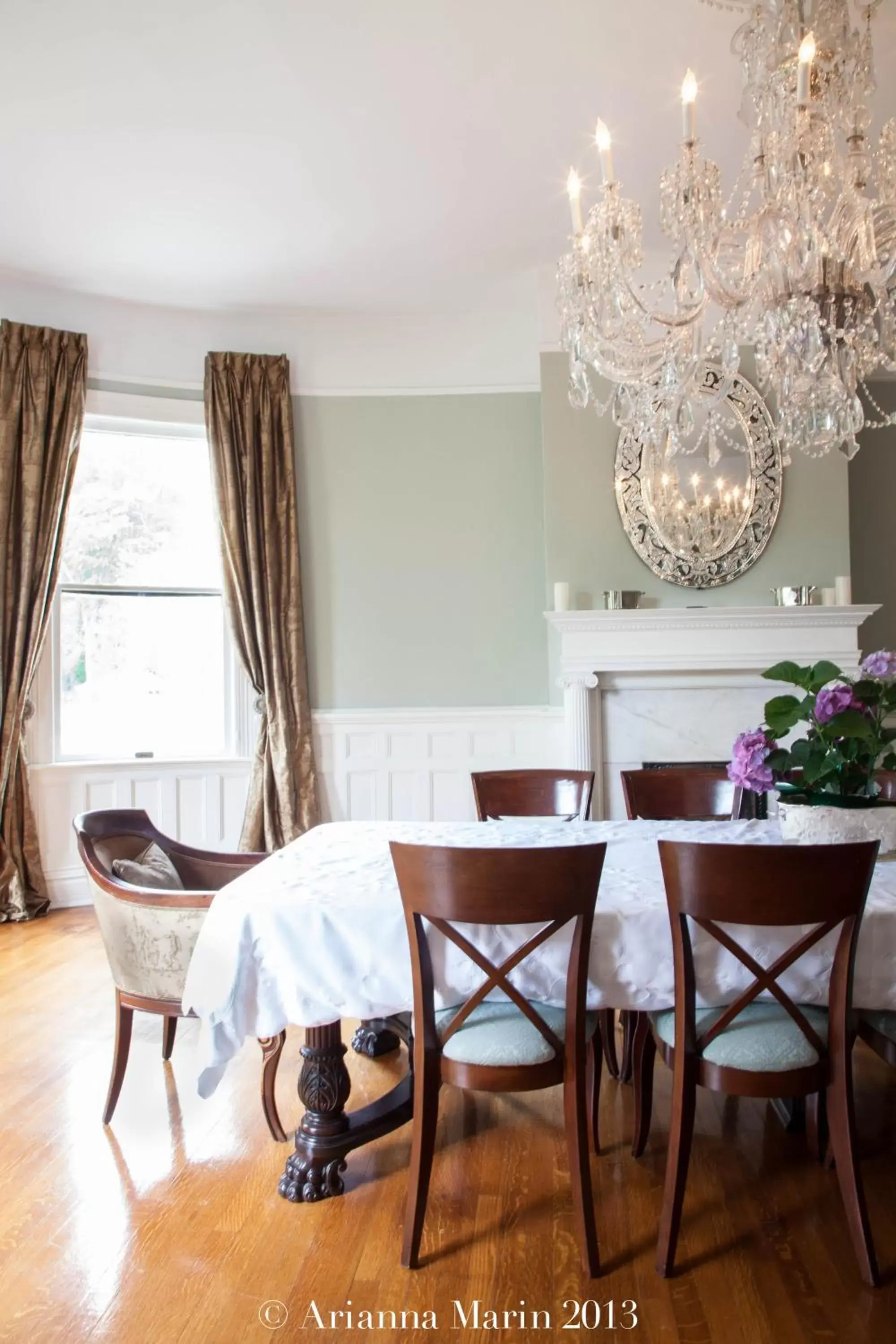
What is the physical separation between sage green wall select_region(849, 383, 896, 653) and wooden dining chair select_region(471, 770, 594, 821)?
2.84 m

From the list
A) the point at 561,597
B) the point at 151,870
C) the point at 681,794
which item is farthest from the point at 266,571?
the point at 681,794

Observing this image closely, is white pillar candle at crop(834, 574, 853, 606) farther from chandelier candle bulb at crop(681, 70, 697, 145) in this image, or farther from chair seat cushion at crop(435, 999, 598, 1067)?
chair seat cushion at crop(435, 999, 598, 1067)

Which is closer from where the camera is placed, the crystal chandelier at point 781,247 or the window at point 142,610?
the crystal chandelier at point 781,247

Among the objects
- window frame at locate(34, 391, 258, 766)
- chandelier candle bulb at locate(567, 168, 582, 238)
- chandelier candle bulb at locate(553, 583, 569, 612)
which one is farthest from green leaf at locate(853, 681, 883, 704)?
window frame at locate(34, 391, 258, 766)

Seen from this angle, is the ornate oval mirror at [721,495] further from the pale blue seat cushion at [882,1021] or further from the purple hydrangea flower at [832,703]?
the pale blue seat cushion at [882,1021]

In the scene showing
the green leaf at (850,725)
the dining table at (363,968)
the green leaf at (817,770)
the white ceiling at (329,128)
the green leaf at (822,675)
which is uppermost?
the white ceiling at (329,128)

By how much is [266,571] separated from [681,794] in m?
2.87

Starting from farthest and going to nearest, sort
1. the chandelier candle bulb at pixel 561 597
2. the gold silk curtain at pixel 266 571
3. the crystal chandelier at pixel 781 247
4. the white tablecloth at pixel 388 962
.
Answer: the gold silk curtain at pixel 266 571 < the chandelier candle bulb at pixel 561 597 < the crystal chandelier at pixel 781 247 < the white tablecloth at pixel 388 962

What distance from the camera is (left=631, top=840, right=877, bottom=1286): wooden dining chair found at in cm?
175

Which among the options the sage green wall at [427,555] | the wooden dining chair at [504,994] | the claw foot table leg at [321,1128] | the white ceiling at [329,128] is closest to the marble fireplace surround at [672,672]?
the sage green wall at [427,555]

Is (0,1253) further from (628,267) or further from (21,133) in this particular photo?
(21,133)

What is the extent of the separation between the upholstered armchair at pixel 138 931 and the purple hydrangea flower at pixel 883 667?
176 cm

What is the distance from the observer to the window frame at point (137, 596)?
4977 mm

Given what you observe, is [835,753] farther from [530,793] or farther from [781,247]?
[781,247]
